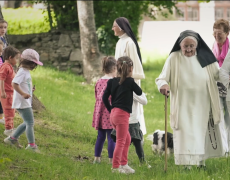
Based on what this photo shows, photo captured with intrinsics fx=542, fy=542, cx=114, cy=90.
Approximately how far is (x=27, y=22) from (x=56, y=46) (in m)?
1.94

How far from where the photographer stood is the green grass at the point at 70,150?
656cm

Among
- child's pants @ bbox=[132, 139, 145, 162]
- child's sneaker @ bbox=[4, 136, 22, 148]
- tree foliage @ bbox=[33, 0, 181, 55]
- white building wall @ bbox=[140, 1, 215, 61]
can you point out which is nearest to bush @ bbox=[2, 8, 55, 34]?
tree foliage @ bbox=[33, 0, 181, 55]

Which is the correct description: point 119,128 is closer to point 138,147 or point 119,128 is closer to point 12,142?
point 138,147

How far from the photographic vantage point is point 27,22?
19750 mm

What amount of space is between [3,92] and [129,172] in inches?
87.3

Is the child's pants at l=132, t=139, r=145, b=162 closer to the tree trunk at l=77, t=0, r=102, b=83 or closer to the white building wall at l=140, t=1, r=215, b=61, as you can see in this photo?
the tree trunk at l=77, t=0, r=102, b=83

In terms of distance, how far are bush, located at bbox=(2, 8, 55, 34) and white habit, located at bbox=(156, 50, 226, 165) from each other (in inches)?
487

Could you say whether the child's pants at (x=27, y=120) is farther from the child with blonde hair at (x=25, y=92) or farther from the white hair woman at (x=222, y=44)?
the white hair woman at (x=222, y=44)

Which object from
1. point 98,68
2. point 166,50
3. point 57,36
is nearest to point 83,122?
point 98,68

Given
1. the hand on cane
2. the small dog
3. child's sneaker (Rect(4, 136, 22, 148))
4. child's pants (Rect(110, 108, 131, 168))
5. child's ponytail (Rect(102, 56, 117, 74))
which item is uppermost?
child's ponytail (Rect(102, 56, 117, 74))

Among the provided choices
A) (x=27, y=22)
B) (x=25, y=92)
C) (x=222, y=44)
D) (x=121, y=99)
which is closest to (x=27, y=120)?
(x=25, y=92)

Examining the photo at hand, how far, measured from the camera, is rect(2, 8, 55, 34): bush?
63.6 ft

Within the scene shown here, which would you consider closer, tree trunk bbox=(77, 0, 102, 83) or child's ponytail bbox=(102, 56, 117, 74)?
child's ponytail bbox=(102, 56, 117, 74)

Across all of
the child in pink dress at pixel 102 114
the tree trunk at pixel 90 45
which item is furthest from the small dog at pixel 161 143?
the tree trunk at pixel 90 45
